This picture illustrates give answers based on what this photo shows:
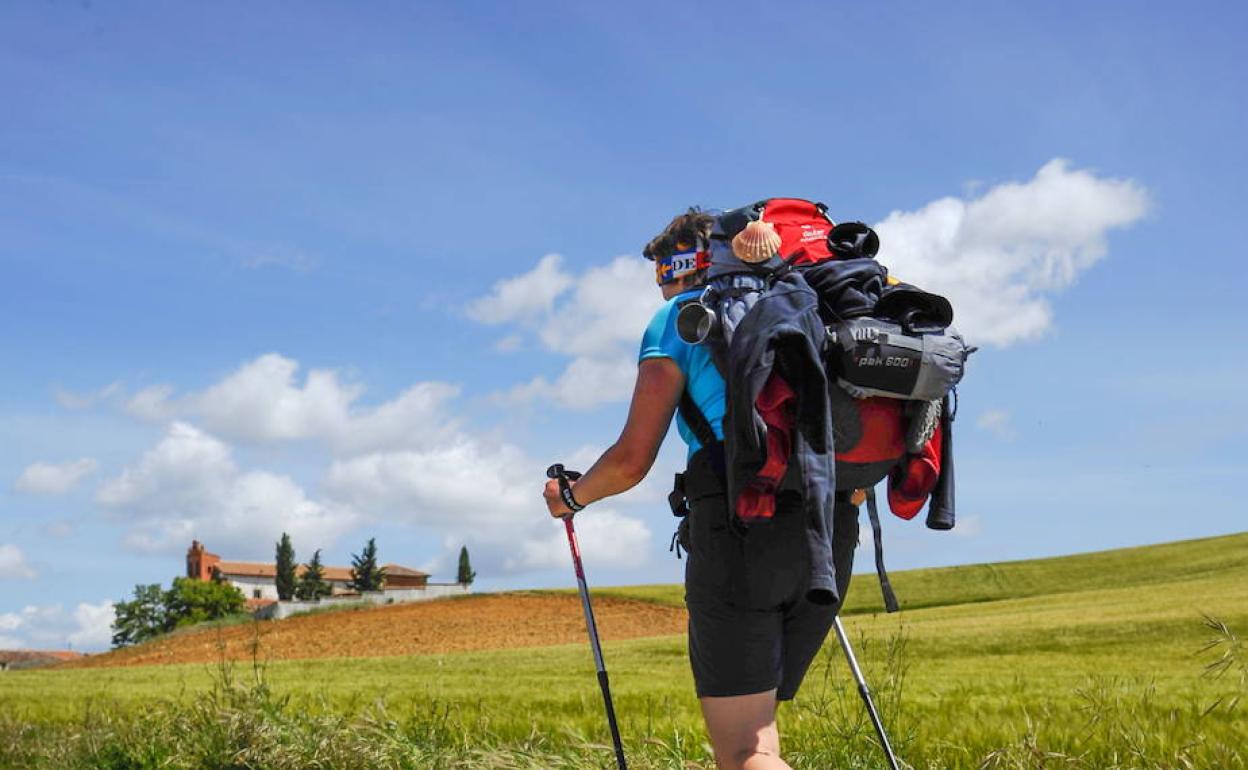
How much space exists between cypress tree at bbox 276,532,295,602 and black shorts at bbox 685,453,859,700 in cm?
10162

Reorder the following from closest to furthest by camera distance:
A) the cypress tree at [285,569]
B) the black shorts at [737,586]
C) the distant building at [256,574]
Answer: the black shorts at [737,586]
the cypress tree at [285,569]
the distant building at [256,574]

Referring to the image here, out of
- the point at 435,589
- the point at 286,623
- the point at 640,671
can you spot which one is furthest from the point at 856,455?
the point at 435,589

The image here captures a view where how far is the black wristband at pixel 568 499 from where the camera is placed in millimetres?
4133

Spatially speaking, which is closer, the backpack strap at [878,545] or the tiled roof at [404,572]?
the backpack strap at [878,545]

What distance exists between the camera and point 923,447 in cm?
385

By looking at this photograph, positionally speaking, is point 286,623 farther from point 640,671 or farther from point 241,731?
point 241,731

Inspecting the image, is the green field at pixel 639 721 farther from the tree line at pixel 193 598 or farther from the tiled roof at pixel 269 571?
the tiled roof at pixel 269 571

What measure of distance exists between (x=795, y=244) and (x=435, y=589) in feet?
210

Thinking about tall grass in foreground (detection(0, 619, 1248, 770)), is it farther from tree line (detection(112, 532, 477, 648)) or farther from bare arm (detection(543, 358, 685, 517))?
tree line (detection(112, 532, 477, 648))

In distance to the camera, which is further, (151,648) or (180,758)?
(151,648)

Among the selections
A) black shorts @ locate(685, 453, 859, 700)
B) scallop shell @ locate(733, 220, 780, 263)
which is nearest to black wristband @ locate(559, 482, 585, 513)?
black shorts @ locate(685, 453, 859, 700)

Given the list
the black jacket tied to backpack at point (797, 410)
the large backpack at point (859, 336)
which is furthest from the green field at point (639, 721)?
the black jacket tied to backpack at point (797, 410)

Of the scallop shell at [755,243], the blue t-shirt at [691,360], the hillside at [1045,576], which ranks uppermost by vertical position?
the scallop shell at [755,243]

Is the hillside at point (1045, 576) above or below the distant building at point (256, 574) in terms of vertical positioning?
below
